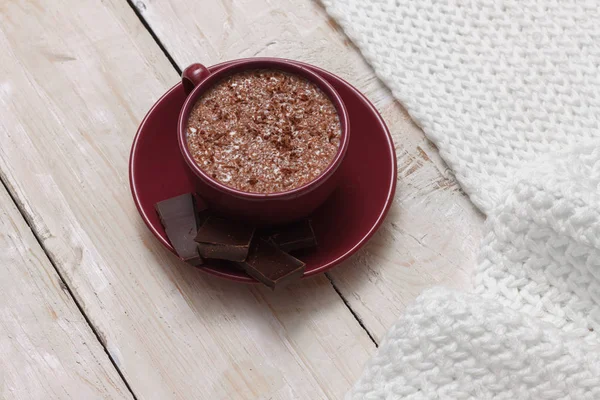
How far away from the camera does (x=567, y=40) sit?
104 cm

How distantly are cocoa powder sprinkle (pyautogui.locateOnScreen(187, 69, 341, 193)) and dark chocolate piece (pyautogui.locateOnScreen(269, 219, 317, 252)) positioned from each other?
8 cm

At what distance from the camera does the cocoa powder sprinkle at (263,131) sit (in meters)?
0.83

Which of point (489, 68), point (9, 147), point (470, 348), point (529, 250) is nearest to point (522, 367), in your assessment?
point (470, 348)

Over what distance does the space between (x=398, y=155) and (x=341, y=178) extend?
0.46 feet

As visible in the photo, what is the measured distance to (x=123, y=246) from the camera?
0.95 metres

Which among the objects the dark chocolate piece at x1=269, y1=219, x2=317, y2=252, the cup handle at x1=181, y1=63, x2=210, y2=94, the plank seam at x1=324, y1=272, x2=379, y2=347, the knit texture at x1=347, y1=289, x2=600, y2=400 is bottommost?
the knit texture at x1=347, y1=289, x2=600, y2=400

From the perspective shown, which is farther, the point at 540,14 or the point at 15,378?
the point at 540,14

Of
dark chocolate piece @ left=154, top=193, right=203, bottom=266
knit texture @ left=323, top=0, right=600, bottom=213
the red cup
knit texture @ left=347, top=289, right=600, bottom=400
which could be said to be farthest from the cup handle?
knit texture @ left=347, top=289, right=600, bottom=400

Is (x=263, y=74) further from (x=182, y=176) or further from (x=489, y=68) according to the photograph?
(x=489, y=68)

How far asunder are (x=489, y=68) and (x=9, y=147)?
71 centimetres

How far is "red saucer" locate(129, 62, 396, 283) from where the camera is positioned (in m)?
Result: 0.89

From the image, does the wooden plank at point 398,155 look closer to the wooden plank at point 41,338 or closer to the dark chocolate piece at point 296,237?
the dark chocolate piece at point 296,237

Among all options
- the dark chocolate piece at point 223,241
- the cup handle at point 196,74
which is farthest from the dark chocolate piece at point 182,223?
the cup handle at point 196,74

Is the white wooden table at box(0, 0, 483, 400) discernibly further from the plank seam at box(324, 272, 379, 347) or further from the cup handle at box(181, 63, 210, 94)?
the cup handle at box(181, 63, 210, 94)
